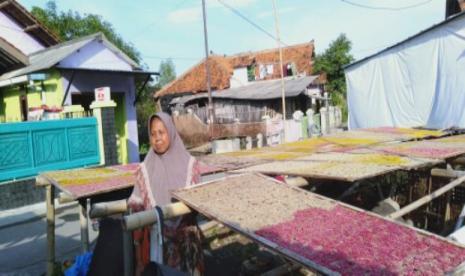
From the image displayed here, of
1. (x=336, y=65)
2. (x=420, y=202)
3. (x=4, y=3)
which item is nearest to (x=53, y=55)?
(x=4, y=3)

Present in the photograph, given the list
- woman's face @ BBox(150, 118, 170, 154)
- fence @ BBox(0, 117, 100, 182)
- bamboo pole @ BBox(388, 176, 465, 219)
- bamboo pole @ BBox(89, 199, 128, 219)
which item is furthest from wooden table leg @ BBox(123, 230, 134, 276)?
fence @ BBox(0, 117, 100, 182)

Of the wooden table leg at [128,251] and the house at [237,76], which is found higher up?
the house at [237,76]

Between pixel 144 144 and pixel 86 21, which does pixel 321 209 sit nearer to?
pixel 144 144

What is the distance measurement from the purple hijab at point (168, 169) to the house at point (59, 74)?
7.88 metres

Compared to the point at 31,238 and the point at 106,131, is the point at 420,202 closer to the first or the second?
the point at 31,238

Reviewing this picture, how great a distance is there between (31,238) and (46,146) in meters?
2.85

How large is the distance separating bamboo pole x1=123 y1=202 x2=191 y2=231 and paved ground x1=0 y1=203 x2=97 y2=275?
12.2 ft

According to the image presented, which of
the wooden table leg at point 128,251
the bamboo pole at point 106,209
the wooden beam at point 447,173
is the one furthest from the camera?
the wooden beam at point 447,173

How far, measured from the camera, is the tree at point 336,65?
29.1m

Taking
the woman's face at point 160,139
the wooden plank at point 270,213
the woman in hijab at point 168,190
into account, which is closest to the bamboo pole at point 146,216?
the wooden plank at point 270,213

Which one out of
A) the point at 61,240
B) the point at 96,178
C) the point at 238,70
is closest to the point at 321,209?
the point at 96,178

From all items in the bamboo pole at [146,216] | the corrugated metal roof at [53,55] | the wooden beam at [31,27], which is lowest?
the bamboo pole at [146,216]

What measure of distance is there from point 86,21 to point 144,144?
980 centimetres

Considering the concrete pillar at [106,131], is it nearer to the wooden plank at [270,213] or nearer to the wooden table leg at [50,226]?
the wooden table leg at [50,226]
